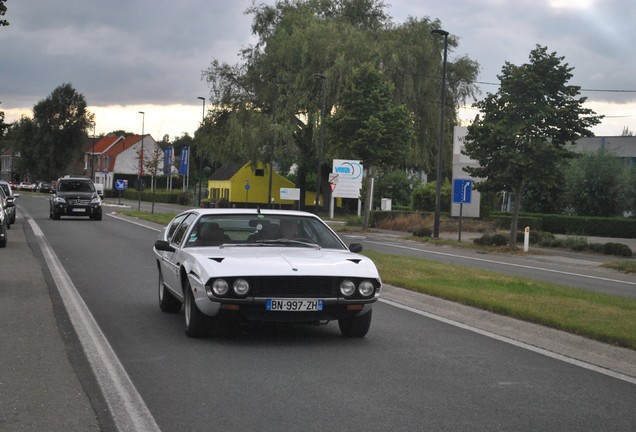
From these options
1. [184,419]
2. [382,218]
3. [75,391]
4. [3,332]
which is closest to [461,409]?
[184,419]

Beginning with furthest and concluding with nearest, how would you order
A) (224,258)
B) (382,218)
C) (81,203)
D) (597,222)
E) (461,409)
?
(382,218) → (597,222) → (81,203) → (224,258) → (461,409)

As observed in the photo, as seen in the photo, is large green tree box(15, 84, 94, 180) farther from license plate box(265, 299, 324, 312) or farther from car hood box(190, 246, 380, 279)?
license plate box(265, 299, 324, 312)

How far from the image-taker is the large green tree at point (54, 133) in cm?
13338

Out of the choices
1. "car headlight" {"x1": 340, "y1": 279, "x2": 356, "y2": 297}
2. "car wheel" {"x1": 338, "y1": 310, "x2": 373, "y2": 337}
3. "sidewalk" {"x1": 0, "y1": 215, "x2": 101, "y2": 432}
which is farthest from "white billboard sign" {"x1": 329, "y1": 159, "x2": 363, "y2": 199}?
"car headlight" {"x1": 340, "y1": 279, "x2": 356, "y2": 297}

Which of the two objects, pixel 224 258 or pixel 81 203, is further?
pixel 81 203

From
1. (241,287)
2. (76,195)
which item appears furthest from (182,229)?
(76,195)

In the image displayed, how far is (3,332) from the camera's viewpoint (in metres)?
9.60

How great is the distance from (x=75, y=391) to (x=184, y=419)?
117 cm

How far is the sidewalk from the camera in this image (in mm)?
5867

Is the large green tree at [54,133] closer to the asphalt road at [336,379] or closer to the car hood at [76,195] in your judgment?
the car hood at [76,195]

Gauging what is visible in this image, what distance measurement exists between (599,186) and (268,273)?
4573cm

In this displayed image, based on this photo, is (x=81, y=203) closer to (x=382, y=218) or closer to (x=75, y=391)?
→ (x=382, y=218)

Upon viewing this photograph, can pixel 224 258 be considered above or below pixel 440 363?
above

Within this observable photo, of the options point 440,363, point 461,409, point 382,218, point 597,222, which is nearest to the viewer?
point 461,409
